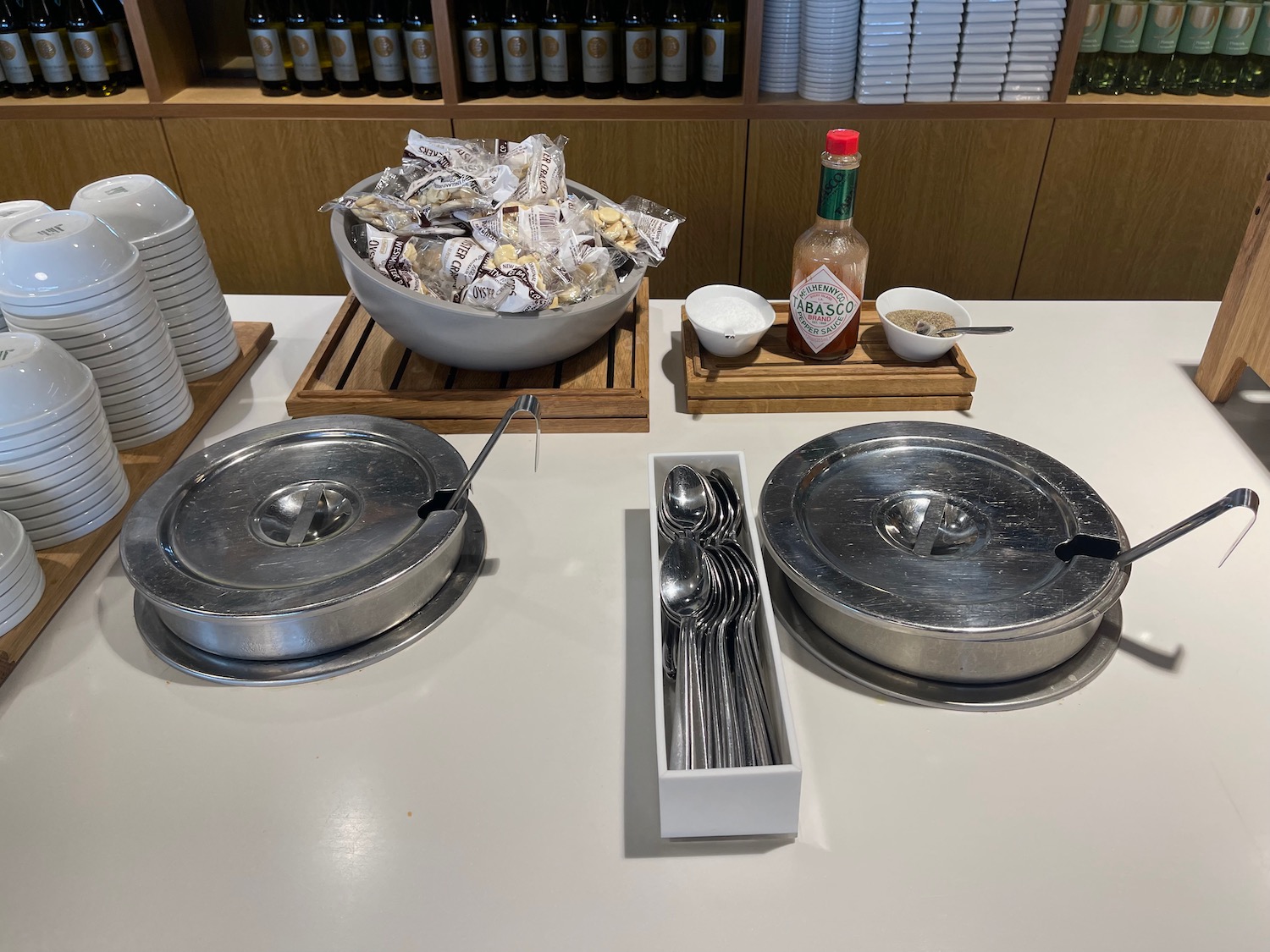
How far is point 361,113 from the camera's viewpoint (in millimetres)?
1965

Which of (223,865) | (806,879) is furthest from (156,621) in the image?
(806,879)

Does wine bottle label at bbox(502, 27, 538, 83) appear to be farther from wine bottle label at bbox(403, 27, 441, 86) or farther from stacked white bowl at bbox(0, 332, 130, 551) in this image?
stacked white bowl at bbox(0, 332, 130, 551)

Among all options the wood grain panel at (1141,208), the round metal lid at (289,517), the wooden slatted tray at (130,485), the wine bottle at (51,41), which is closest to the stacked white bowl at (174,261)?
the wooden slatted tray at (130,485)

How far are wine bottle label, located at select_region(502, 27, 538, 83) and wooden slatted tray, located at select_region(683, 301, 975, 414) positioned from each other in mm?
1198

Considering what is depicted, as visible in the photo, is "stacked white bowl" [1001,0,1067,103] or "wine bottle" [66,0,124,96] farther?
"wine bottle" [66,0,124,96]

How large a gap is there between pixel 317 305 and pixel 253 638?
69cm

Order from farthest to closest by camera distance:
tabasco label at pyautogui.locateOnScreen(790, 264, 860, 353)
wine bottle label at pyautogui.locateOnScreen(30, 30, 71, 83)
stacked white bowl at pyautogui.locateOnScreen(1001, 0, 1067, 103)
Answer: wine bottle label at pyautogui.locateOnScreen(30, 30, 71, 83) → stacked white bowl at pyautogui.locateOnScreen(1001, 0, 1067, 103) → tabasco label at pyautogui.locateOnScreen(790, 264, 860, 353)

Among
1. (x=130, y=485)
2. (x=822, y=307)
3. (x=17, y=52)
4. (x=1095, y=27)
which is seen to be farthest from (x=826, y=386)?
(x=17, y=52)

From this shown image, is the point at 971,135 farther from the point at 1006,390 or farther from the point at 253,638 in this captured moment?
the point at 253,638

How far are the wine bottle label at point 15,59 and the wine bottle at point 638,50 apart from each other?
130 centimetres

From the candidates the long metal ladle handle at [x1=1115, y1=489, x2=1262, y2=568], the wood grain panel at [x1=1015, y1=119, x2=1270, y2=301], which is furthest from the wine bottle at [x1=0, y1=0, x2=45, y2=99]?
the long metal ladle handle at [x1=1115, y1=489, x2=1262, y2=568]

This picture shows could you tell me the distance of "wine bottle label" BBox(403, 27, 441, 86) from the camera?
75.9 inches

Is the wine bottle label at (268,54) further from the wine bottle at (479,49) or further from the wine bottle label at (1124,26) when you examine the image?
the wine bottle label at (1124,26)

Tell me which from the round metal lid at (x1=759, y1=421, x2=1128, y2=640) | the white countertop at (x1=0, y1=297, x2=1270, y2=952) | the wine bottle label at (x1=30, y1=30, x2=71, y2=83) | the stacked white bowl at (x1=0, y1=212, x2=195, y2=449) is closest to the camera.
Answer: the white countertop at (x1=0, y1=297, x2=1270, y2=952)
